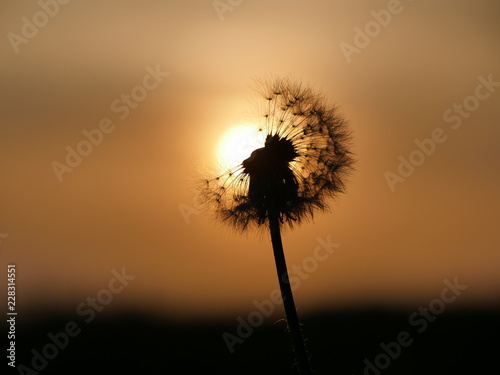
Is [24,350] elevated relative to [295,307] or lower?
elevated

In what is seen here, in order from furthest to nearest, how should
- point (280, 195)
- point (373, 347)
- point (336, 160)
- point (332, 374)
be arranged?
1. point (373, 347)
2. point (332, 374)
3. point (336, 160)
4. point (280, 195)

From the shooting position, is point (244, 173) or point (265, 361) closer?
point (244, 173)

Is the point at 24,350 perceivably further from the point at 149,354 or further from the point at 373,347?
the point at 373,347

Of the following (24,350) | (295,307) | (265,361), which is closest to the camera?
(295,307)

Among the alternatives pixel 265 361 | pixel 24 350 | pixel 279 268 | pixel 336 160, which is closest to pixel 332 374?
pixel 265 361

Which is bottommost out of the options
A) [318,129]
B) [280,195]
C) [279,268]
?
[279,268]

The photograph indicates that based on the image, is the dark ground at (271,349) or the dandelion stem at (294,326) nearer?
the dandelion stem at (294,326)

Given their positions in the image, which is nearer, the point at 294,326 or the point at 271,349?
the point at 294,326

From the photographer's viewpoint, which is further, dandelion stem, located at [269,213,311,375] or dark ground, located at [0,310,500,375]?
dark ground, located at [0,310,500,375]
